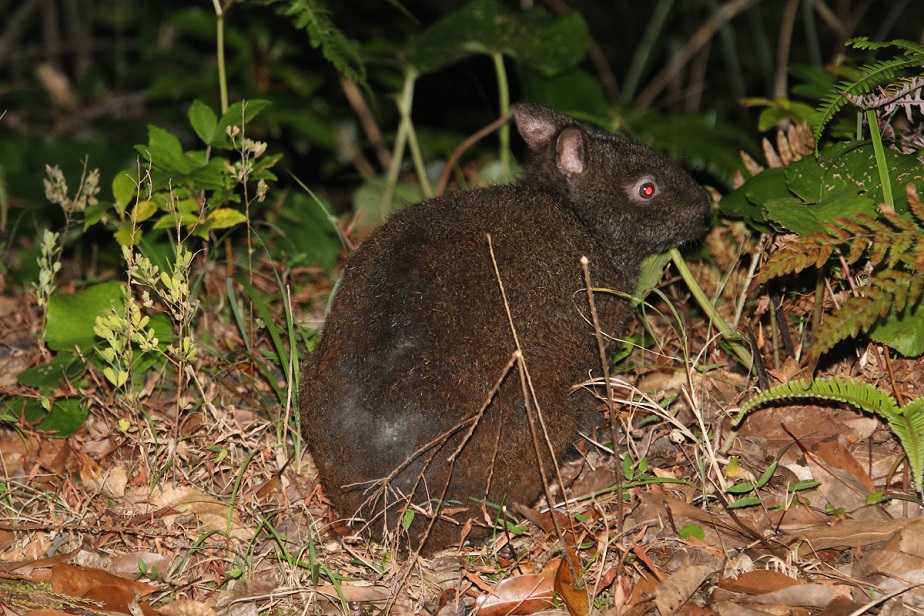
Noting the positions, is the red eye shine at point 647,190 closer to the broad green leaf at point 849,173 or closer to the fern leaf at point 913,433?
the broad green leaf at point 849,173

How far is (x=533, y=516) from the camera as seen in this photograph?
14.7 feet

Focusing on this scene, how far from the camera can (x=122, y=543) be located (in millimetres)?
4641

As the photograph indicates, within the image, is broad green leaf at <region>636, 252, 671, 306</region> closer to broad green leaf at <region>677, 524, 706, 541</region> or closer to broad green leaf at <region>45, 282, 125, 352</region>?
broad green leaf at <region>677, 524, 706, 541</region>

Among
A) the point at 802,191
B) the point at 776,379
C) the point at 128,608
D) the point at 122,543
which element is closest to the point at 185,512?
the point at 122,543

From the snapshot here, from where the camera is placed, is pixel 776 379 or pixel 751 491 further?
pixel 776 379

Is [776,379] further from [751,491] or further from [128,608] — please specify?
[128,608]

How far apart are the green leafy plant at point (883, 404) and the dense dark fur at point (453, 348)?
109 cm

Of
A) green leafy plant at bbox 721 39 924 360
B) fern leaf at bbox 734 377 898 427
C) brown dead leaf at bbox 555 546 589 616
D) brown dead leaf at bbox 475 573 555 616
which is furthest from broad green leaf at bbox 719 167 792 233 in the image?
Result: brown dead leaf at bbox 475 573 555 616

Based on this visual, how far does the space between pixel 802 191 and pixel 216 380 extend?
3405 mm

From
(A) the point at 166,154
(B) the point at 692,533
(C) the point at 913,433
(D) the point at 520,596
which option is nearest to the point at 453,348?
(D) the point at 520,596

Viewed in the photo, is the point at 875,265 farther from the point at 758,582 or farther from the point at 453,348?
the point at 453,348

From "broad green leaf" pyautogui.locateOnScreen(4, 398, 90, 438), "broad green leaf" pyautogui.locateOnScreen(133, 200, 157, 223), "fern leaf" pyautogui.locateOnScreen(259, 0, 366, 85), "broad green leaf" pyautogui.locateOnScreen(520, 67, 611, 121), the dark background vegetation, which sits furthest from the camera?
the dark background vegetation

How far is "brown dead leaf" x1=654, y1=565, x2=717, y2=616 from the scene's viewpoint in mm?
4020

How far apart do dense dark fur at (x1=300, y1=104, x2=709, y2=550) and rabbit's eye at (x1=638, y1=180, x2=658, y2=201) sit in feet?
1.56
